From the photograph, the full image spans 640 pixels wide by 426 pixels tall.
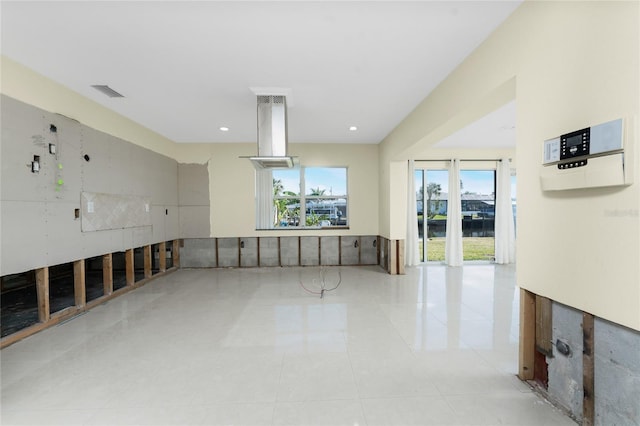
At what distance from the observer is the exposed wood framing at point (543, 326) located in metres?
1.86

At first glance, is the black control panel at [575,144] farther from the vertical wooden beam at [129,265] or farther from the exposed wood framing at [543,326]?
the vertical wooden beam at [129,265]

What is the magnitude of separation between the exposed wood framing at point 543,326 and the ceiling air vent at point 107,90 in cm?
494

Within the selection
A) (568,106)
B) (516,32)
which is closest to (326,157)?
(516,32)

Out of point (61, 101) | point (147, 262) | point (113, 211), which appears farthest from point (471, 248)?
point (61, 101)

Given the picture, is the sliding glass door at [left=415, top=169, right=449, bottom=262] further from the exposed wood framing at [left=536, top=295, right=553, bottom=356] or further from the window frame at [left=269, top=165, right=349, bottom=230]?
the exposed wood framing at [left=536, top=295, right=553, bottom=356]

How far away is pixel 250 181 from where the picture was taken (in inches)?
243

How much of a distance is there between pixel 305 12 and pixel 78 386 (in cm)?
336

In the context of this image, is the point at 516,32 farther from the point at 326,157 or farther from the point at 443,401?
the point at 326,157

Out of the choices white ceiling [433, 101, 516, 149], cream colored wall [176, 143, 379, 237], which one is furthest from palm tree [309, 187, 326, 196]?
white ceiling [433, 101, 516, 149]

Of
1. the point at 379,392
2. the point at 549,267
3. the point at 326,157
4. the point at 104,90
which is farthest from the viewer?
the point at 326,157

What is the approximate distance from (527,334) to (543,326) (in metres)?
0.17

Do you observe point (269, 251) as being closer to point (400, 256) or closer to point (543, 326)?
point (400, 256)

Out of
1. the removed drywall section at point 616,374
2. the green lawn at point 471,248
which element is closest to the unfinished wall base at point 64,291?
the removed drywall section at point 616,374

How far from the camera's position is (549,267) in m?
1.77
